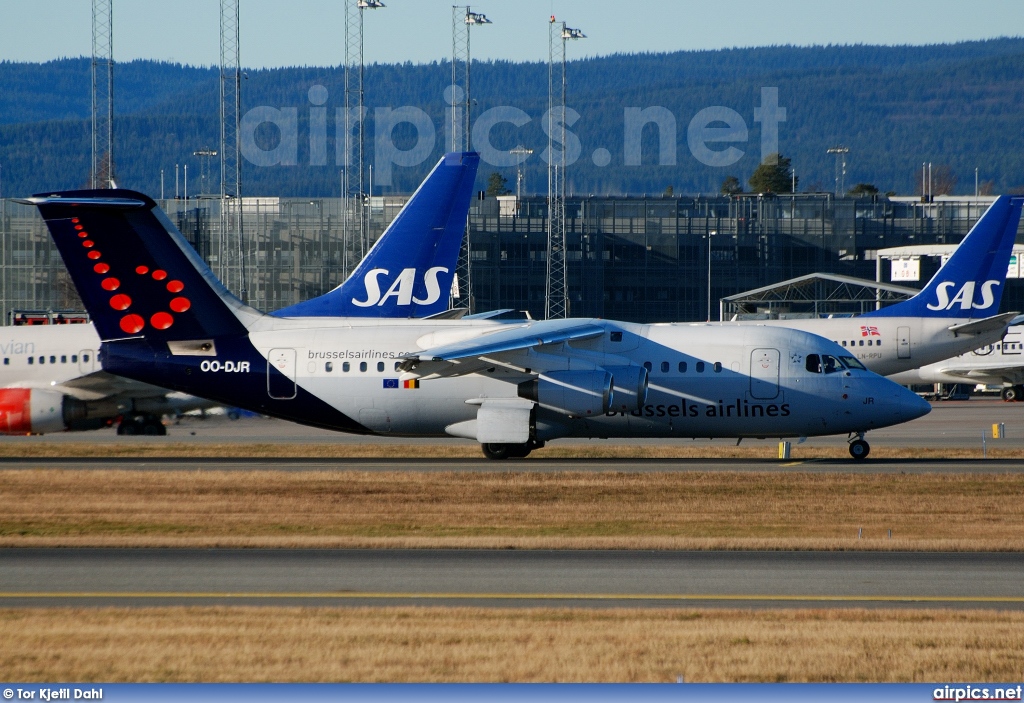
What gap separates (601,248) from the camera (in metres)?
115

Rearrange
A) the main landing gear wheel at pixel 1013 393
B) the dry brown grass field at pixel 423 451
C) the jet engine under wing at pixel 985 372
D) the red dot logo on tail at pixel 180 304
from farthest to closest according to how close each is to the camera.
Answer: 1. the main landing gear wheel at pixel 1013 393
2. the jet engine under wing at pixel 985 372
3. the dry brown grass field at pixel 423 451
4. the red dot logo on tail at pixel 180 304

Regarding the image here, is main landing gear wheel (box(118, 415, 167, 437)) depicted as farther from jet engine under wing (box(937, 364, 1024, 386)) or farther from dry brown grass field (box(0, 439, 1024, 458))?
jet engine under wing (box(937, 364, 1024, 386))

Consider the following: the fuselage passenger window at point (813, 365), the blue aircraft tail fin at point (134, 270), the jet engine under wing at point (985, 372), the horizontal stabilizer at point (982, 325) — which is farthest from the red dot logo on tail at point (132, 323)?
the jet engine under wing at point (985, 372)

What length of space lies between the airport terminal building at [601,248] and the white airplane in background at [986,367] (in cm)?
4007

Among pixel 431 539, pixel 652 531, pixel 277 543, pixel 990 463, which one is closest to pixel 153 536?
pixel 277 543

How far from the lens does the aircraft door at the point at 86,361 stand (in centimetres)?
4169

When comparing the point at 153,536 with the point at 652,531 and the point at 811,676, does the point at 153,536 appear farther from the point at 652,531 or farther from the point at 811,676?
the point at 811,676

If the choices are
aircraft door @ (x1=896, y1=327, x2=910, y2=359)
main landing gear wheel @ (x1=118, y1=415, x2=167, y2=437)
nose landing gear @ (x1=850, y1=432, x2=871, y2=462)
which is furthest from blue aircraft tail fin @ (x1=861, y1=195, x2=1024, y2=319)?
main landing gear wheel @ (x1=118, y1=415, x2=167, y2=437)

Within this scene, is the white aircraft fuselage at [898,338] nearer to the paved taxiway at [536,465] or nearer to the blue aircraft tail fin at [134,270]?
the paved taxiway at [536,465]

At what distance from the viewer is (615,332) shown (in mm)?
33781

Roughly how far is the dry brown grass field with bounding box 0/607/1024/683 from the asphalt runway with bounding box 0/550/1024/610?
0.99 metres

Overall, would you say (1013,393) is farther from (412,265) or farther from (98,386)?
(98,386)

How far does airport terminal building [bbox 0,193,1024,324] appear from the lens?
112 metres

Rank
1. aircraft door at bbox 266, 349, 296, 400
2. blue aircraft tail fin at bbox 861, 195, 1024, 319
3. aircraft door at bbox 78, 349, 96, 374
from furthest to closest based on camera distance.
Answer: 1. blue aircraft tail fin at bbox 861, 195, 1024, 319
2. aircraft door at bbox 78, 349, 96, 374
3. aircraft door at bbox 266, 349, 296, 400
